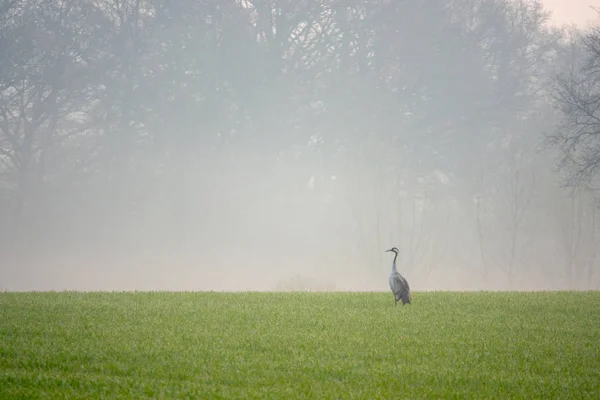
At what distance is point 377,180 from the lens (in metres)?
46.2

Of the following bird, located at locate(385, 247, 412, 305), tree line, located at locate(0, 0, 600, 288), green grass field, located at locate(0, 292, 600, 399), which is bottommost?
green grass field, located at locate(0, 292, 600, 399)

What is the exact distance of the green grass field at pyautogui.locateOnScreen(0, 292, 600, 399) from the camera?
390 inches

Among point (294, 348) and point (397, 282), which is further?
point (397, 282)

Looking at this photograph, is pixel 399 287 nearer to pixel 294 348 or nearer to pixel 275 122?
pixel 294 348

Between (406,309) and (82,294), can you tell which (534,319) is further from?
(82,294)

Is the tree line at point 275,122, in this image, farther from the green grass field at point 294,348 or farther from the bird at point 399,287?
the bird at point 399,287

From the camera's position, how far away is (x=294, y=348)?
12242mm

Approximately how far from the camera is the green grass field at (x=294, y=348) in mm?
9898

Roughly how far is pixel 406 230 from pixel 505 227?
5.84 m


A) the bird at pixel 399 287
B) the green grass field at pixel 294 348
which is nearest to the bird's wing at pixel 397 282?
the bird at pixel 399 287

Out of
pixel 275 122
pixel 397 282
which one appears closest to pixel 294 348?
pixel 397 282

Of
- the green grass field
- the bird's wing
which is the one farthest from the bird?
the green grass field

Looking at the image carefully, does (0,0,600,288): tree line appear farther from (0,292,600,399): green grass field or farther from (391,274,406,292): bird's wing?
(391,274,406,292): bird's wing

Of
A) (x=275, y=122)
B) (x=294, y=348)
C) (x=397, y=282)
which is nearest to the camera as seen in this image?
(x=294, y=348)
